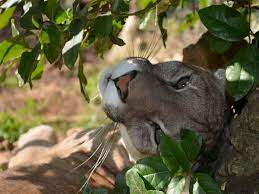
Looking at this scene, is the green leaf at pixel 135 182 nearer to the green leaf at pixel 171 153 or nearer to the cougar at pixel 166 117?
the green leaf at pixel 171 153

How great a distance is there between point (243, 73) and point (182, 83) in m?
0.60

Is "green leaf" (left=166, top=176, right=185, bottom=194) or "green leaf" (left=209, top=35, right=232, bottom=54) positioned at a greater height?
"green leaf" (left=209, top=35, right=232, bottom=54)

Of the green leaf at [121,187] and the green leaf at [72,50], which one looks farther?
the green leaf at [121,187]

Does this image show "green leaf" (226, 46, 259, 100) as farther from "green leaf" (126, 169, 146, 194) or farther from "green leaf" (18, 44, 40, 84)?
"green leaf" (18, 44, 40, 84)

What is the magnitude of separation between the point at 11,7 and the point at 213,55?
6.16 feet

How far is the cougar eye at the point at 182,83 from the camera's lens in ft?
11.6

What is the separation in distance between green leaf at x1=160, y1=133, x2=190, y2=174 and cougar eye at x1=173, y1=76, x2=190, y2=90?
79 centimetres

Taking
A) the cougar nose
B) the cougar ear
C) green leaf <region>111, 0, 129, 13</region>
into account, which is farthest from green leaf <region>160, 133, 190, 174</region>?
the cougar ear

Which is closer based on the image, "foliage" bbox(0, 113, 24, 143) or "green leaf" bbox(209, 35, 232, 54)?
"green leaf" bbox(209, 35, 232, 54)

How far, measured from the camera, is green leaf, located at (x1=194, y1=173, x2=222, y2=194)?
2.71m

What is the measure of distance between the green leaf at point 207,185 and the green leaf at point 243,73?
0.45 meters

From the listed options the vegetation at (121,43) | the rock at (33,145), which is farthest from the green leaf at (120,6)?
the rock at (33,145)

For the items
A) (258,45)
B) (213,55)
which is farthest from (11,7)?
(213,55)

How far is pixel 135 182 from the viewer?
9.20 ft
